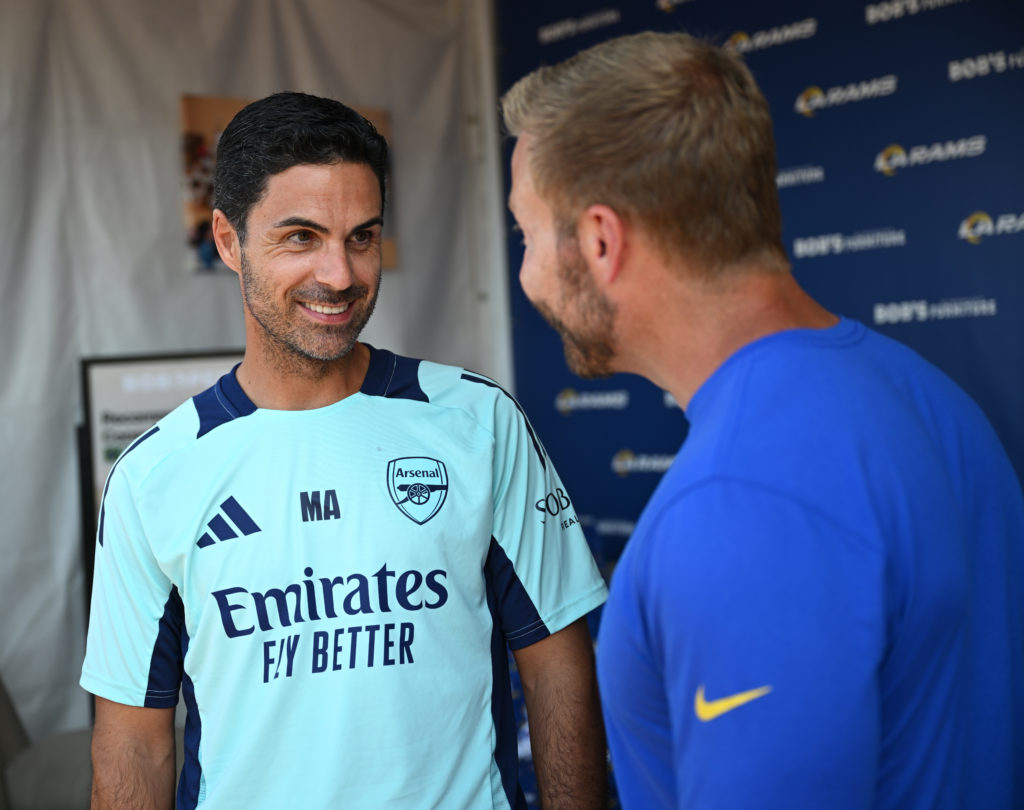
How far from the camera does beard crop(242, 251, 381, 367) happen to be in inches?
52.2

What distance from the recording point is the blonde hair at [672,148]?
0.78m

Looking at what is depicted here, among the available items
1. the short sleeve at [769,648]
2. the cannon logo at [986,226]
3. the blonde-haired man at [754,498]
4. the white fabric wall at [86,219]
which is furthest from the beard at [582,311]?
the white fabric wall at [86,219]

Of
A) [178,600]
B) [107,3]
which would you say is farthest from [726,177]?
[107,3]

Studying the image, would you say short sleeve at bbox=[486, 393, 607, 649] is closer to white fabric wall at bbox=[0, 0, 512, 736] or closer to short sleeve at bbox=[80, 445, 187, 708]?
short sleeve at bbox=[80, 445, 187, 708]

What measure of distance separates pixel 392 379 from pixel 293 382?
0.14m

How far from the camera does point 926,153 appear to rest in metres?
2.77

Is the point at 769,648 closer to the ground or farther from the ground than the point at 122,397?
closer to the ground

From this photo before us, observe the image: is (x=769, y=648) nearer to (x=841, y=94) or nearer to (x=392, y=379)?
(x=392, y=379)

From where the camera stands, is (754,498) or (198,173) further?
(198,173)

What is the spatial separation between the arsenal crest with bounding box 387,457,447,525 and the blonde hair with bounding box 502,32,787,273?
1.81 ft

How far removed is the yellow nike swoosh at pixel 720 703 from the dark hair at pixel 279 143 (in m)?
0.94

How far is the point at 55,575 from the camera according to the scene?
3.09 m

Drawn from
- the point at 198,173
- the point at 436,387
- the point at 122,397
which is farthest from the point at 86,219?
the point at 436,387

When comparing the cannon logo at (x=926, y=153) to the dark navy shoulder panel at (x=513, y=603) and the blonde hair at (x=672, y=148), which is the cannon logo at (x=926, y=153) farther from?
the blonde hair at (x=672, y=148)
